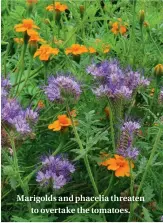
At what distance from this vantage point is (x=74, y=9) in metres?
1.98

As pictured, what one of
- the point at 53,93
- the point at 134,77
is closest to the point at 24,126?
the point at 53,93

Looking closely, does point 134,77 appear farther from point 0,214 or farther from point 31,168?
point 0,214

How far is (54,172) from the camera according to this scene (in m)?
1.47

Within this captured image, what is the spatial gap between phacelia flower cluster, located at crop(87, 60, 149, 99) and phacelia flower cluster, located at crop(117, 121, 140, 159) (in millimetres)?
83

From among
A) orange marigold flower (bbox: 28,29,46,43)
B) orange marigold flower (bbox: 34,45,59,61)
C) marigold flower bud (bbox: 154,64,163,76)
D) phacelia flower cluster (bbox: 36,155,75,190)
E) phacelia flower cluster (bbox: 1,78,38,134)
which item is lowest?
phacelia flower cluster (bbox: 36,155,75,190)

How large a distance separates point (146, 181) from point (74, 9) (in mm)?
718

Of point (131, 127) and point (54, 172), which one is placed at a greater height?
point (131, 127)

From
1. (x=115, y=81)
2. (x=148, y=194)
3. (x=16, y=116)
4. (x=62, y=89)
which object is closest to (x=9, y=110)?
(x=16, y=116)

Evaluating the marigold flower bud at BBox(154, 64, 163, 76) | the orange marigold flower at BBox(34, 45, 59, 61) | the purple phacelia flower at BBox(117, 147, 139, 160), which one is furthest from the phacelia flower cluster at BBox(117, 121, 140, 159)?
the orange marigold flower at BBox(34, 45, 59, 61)

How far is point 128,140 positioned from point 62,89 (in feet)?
0.71

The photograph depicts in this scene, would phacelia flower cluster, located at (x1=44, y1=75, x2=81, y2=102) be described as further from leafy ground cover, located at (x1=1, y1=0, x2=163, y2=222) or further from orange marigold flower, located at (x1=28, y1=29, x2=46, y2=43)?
orange marigold flower, located at (x1=28, y1=29, x2=46, y2=43)

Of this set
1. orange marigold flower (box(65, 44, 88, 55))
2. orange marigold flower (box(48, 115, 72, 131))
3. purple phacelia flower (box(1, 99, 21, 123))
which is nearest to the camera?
purple phacelia flower (box(1, 99, 21, 123))

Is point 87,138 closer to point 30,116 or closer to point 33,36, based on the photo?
point 30,116

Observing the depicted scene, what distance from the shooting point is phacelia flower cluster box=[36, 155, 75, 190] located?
56.9 inches
